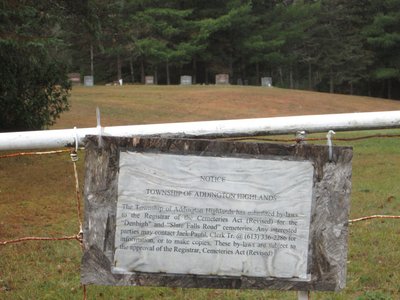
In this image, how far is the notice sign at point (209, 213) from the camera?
8.79ft

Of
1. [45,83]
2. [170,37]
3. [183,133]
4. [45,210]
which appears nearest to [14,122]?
[45,83]

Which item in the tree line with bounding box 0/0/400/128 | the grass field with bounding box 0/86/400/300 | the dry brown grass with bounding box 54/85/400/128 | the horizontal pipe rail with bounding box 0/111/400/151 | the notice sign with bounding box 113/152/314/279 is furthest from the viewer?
the tree line with bounding box 0/0/400/128

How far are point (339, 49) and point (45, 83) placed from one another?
45.1 metres

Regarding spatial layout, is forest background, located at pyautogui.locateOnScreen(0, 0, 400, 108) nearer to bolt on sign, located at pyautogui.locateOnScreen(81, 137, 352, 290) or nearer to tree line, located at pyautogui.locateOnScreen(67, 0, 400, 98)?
tree line, located at pyautogui.locateOnScreen(67, 0, 400, 98)

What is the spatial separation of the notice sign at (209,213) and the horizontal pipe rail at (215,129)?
37 centimetres

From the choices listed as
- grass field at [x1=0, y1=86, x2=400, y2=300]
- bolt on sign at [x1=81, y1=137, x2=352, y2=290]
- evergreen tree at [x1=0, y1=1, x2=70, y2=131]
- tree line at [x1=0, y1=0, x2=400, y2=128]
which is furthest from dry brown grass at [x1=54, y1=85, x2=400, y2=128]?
bolt on sign at [x1=81, y1=137, x2=352, y2=290]

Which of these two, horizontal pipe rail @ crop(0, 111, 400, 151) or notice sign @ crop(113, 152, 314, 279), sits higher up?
horizontal pipe rail @ crop(0, 111, 400, 151)

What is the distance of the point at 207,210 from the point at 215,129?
0.58 m

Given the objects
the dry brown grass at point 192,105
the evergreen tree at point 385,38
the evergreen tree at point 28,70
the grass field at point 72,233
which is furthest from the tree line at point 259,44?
the grass field at point 72,233

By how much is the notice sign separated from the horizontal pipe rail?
37 cm

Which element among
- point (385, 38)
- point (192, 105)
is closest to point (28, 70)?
point (192, 105)

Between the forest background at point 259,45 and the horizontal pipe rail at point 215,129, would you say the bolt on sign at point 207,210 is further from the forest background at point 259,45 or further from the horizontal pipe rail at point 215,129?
the forest background at point 259,45

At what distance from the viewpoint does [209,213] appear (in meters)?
2.70

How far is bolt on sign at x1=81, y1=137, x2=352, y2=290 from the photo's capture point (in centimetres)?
268
